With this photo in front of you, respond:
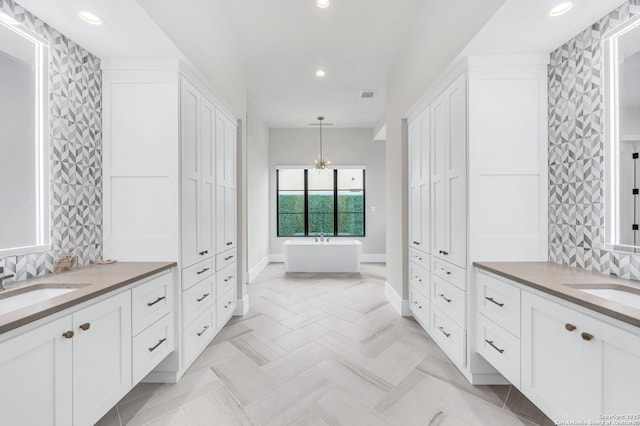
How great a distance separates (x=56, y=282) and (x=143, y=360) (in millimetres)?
674

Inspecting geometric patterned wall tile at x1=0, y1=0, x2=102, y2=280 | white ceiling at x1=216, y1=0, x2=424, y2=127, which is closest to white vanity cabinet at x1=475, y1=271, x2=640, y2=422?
white ceiling at x1=216, y1=0, x2=424, y2=127

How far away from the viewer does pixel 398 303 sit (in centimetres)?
354

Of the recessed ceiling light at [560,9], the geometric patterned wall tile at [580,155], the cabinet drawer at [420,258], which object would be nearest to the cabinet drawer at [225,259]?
the cabinet drawer at [420,258]

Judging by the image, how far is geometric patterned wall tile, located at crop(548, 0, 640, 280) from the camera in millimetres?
1791

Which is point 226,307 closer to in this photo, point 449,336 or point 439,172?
point 449,336

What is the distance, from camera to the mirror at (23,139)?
1573mm

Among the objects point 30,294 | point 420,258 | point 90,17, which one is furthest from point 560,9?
point 30,294

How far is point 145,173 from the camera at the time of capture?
2.11 meters

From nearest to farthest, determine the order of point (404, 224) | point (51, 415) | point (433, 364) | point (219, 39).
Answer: point (51, 415) < point (433, 364) < point (219, 39) < point (404, 224)

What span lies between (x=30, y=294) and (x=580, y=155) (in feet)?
11.2

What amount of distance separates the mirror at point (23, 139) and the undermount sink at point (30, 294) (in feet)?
0.85

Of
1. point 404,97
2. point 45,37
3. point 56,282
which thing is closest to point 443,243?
point 404,97

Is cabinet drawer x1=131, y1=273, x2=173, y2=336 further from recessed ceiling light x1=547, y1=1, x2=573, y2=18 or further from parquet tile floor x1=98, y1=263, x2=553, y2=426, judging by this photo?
recessed ceiling light x1=547, y1=1, x2=573, y2=18

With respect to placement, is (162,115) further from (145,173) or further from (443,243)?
(443,243)
